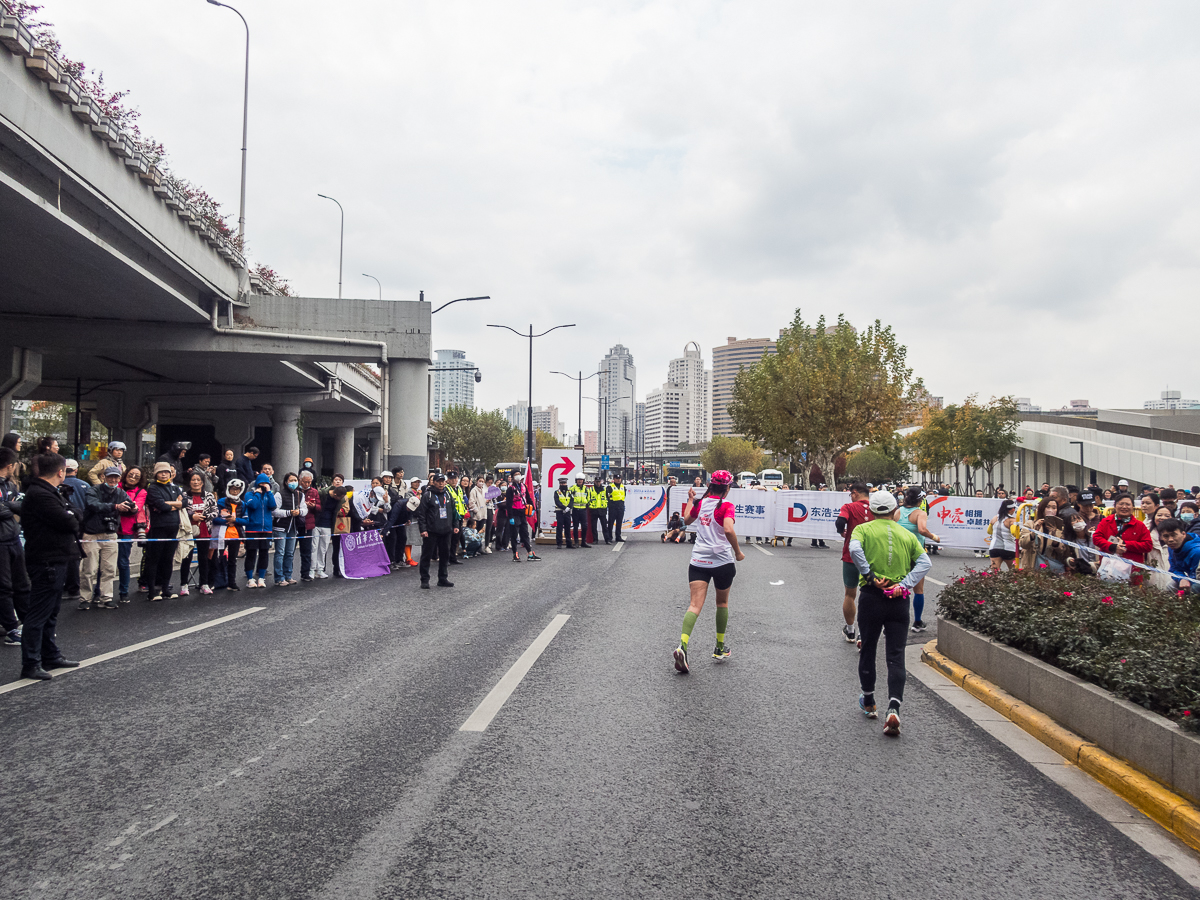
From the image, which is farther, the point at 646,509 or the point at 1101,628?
the point at 646,509

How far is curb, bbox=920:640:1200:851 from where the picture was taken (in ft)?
14.2

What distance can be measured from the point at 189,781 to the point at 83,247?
13.9 metres

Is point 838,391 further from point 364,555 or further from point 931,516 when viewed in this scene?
point 364,555

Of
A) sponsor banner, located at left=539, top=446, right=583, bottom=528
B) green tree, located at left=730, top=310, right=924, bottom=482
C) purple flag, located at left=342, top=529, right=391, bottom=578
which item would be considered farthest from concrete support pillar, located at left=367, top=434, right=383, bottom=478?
purple flag, located at left=342, top=529, right=391, bottom=578

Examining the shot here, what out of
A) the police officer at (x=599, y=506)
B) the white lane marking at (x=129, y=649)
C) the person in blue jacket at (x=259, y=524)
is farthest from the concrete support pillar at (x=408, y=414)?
the white lane marking at (x=129, y=649)

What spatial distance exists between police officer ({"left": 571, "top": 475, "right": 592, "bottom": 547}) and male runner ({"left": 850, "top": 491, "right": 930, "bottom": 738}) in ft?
54.5

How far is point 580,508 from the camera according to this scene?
2300 cm

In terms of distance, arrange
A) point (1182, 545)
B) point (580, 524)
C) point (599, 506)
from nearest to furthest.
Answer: point (1182, 545)
point (580, 524)
point (599, 506)

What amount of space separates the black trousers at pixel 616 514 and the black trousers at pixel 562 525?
2.06 metres

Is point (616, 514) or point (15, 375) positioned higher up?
point (15, 375)

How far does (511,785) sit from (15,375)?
24.2m

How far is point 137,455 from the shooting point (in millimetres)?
37656

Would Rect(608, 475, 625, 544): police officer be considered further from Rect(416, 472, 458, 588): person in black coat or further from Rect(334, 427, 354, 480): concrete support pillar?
Rect(334, 427, 354, 480): concrete support pillar

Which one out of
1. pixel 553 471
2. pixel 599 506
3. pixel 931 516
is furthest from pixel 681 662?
pixel 931 516
